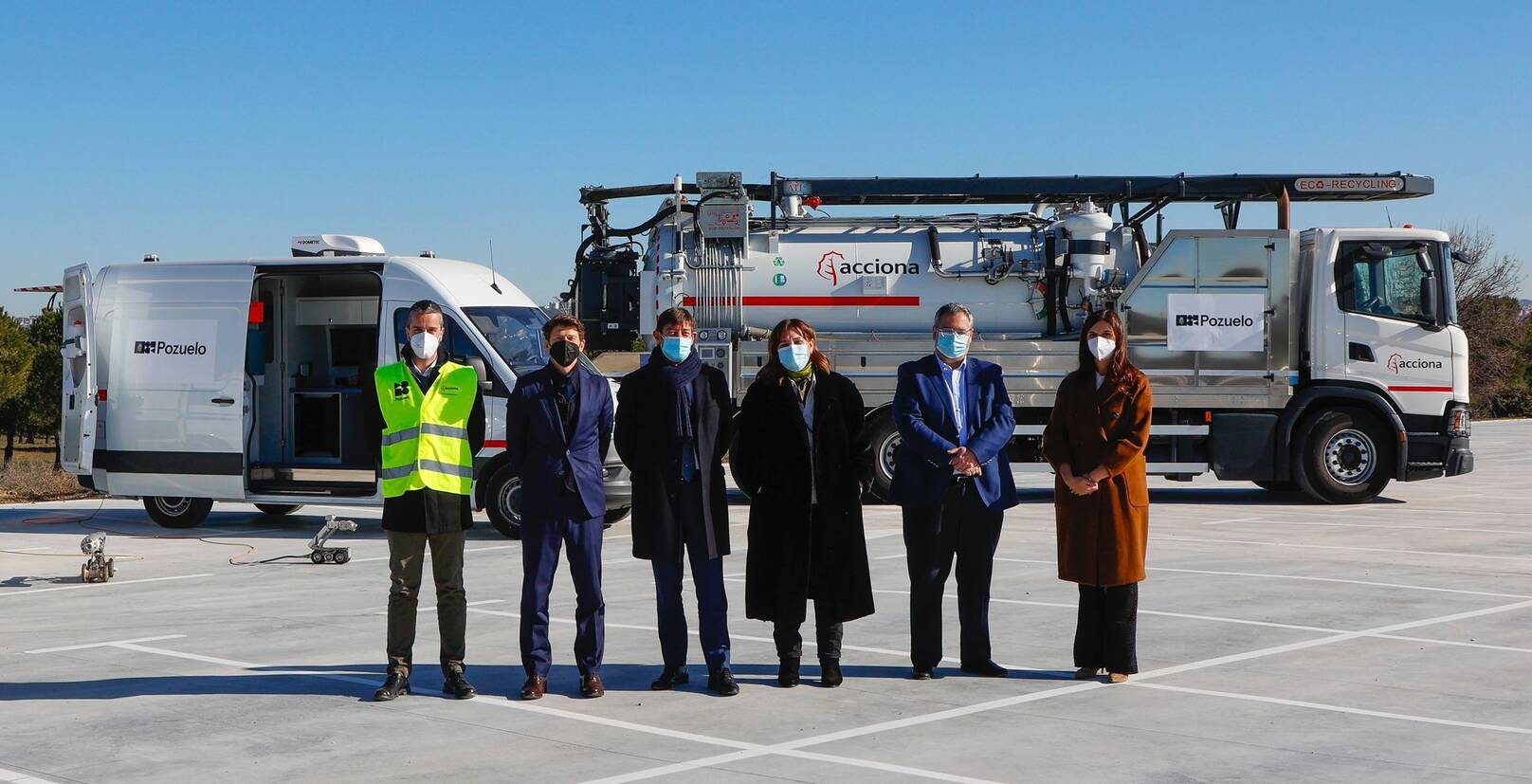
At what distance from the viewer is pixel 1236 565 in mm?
12102

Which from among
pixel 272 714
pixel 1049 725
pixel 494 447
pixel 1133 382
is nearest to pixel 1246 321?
pixel 494 447

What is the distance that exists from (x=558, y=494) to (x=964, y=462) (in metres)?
1.94

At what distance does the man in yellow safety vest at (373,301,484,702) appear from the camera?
7262 millimetres

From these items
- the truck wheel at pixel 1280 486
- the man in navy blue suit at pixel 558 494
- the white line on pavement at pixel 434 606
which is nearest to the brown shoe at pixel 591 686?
the man in navy blue suit at pixel 558 494

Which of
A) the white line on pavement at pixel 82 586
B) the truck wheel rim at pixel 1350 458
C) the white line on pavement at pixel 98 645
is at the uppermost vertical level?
the truck wheel rim at pixel 1350 458

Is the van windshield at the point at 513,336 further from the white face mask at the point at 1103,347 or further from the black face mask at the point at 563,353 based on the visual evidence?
the white face mask at the point at 1103,347

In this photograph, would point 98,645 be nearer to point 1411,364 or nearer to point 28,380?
point 1411,364

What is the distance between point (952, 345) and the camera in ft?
25.3

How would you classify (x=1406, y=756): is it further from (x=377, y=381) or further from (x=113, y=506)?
(x=113, y=506)

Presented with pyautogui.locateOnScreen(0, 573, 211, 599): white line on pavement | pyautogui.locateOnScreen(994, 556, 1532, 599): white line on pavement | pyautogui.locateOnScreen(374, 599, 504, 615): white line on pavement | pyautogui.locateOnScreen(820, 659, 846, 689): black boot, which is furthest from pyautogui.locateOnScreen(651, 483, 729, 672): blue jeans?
pyautogui.locateOnScreen(0, 573, 211, 599): white line on pavement

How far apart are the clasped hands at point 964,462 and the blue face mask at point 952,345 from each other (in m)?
0.52

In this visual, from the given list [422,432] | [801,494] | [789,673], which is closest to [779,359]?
[801,494]

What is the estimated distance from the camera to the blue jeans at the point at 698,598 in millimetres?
7336

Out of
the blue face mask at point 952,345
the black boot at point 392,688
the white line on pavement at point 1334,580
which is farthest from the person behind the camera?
the white line on pavement at point 1334,580
